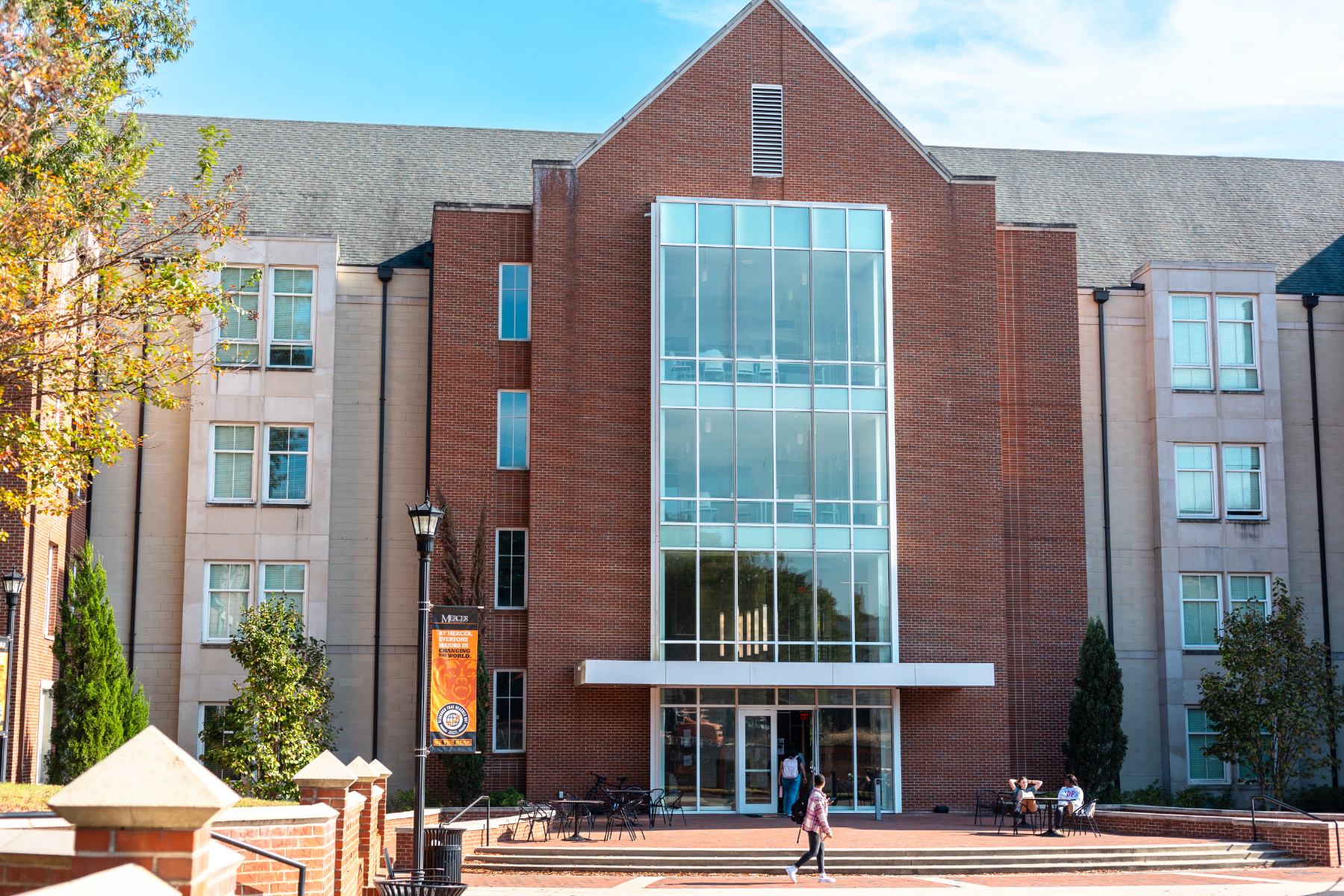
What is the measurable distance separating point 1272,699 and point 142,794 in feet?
92.3

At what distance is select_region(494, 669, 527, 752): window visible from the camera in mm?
30062

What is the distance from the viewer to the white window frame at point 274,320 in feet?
103

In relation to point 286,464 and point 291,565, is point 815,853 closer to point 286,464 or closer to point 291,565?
point 291,565

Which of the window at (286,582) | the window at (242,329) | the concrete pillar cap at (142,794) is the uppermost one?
the window at (242,329)

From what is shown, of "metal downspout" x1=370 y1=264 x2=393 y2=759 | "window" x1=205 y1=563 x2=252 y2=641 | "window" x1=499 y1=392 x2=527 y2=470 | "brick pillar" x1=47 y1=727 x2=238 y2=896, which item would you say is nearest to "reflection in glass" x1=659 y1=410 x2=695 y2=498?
"window" x1=499 y1=392 x2=527 y2=470

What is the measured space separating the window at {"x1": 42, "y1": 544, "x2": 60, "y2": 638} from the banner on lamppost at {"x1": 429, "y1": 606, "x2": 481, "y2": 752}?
13.9m

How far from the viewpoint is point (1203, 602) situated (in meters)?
33.2

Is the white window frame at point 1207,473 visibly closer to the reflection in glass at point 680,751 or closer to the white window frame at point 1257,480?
the white window frame at point 1257,480

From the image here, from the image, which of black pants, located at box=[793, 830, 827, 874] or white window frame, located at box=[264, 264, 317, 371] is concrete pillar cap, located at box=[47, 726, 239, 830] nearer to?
black pants, located at box=[793, 830, 827, 874]

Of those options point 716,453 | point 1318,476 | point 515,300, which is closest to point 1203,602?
point 1318,476

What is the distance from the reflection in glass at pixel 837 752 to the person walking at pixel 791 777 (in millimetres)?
659

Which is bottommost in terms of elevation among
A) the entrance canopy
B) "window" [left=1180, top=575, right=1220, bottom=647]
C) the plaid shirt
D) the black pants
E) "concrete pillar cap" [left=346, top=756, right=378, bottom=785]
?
the black pants

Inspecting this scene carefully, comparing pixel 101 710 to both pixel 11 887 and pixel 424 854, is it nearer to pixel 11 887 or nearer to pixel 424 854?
pixel 424 854

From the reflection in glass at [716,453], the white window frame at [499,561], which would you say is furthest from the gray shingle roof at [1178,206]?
the white window frame at [499,561]
